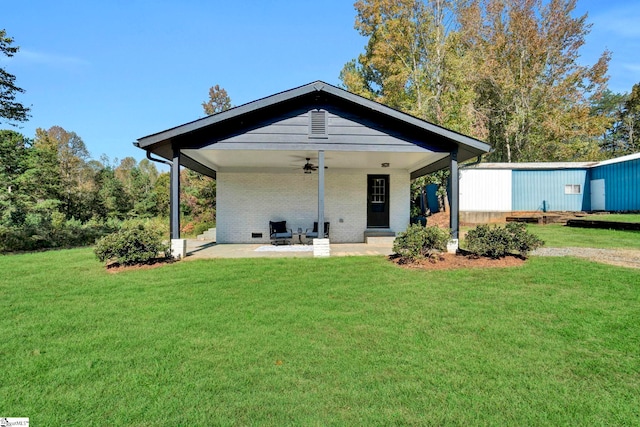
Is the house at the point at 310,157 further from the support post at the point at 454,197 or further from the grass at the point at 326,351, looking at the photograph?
the grass at the point at 326,351

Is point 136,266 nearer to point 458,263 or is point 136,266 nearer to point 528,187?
point 458,263

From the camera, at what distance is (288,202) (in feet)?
40.8

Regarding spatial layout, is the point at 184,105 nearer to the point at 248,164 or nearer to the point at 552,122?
the point at 248,164

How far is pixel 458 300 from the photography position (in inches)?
194

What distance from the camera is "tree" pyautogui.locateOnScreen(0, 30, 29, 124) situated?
13.2 meters

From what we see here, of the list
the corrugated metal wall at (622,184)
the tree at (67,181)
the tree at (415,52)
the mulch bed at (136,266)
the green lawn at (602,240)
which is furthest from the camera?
the tree at (67,181)

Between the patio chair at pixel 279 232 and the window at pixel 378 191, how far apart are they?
11.5 feet

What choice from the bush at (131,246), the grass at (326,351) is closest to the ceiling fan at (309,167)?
the bush at (131,246)

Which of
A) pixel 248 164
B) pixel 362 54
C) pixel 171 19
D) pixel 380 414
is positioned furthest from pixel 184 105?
pixel 380 414

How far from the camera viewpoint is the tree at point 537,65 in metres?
23.3

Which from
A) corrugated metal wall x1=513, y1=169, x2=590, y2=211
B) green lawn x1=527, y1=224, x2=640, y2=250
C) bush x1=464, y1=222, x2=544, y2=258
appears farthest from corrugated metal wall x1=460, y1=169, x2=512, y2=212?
bush x1=464, y1=222, x2=544, y2=258

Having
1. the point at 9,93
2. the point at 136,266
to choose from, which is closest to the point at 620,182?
the point at 136,266

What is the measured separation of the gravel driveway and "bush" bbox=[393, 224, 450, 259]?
2851 mm

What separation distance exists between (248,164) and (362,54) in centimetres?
1783
